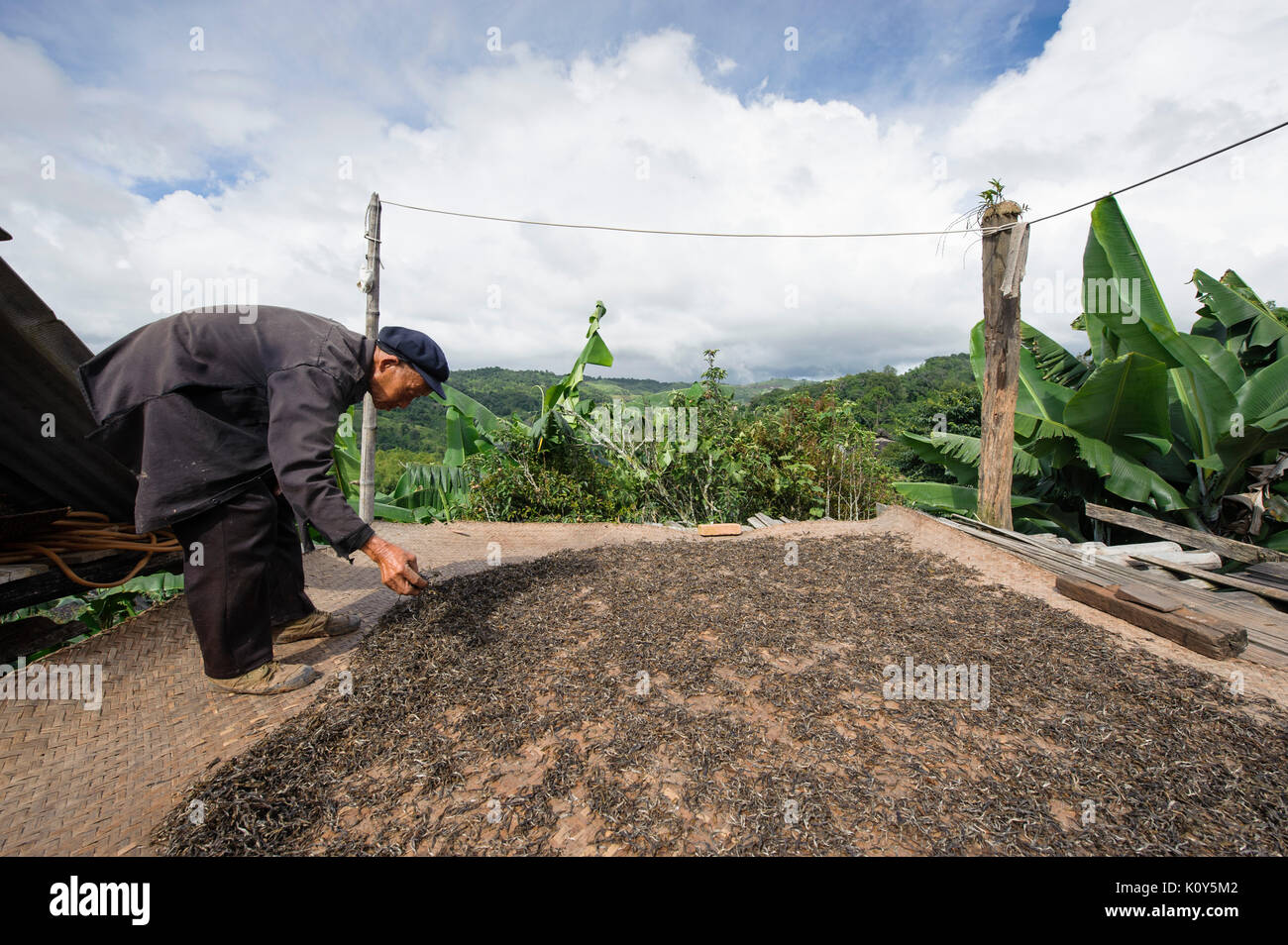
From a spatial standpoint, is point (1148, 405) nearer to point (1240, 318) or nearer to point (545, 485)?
point (1240, 318)

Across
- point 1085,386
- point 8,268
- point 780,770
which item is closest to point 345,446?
point 8,268

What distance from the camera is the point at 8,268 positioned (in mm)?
1962

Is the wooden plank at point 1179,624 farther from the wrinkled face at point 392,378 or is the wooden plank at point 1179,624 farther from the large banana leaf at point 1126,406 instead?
the wrinkled face at point 392,378

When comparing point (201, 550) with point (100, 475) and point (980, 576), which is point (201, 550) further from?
point (980, 576)

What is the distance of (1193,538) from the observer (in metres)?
4.18

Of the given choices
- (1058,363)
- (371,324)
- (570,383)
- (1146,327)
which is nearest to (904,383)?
(1058,363)

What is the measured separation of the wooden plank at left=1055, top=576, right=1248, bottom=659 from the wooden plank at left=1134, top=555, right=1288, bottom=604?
0.85 meters

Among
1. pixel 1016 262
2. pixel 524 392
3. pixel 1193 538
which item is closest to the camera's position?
pixel 1193 538

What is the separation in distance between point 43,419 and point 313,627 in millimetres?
1333

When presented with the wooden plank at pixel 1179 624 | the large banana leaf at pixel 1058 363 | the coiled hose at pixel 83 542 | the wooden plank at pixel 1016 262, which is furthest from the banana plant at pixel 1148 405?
the coiled hose at pixel 83 542

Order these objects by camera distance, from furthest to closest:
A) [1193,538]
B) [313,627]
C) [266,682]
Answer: [1193,538] < [313,627] < [266,682]

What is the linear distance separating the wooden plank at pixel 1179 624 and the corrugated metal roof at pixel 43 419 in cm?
498

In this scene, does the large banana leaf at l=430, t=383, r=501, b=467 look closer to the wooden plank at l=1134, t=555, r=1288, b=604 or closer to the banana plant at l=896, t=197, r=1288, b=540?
the banana plant at l=896, t=197, r=1288, b=540
